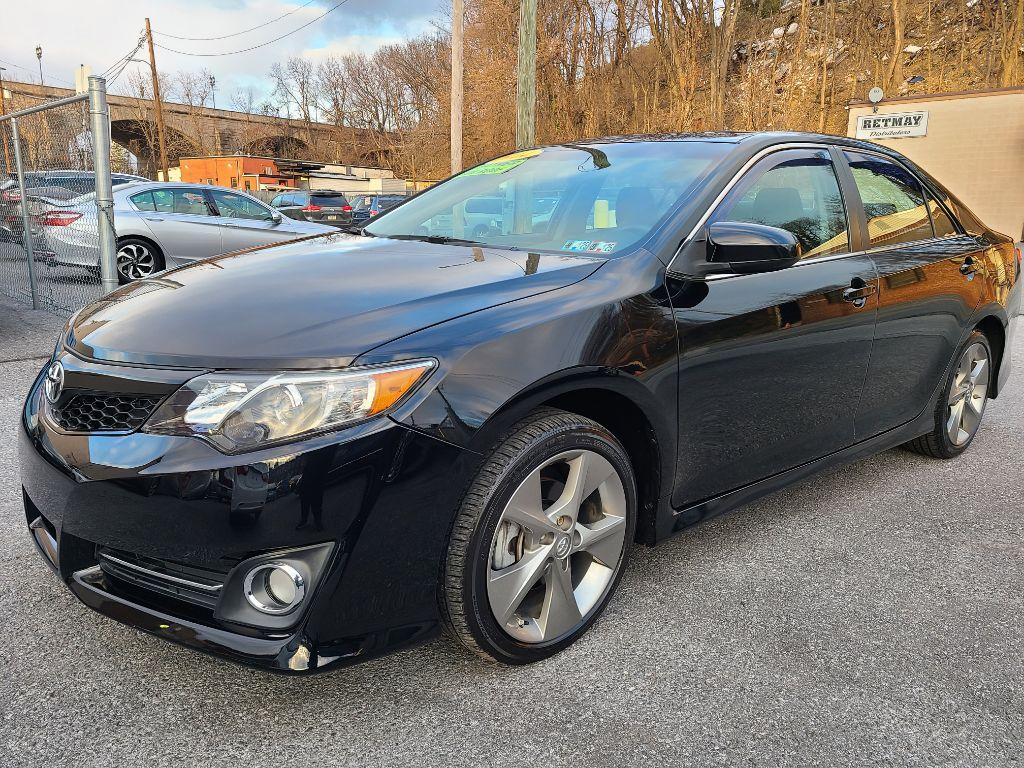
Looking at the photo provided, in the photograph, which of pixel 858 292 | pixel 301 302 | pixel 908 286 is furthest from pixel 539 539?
pixel 908 286

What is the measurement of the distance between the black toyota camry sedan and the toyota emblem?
0.07 ft

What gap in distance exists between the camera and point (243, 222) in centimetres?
1062

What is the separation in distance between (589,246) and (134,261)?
882 centimetres

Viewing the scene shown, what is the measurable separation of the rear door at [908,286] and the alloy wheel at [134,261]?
8.70 metres

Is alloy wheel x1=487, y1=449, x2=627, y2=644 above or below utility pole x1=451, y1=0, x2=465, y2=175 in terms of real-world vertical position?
below

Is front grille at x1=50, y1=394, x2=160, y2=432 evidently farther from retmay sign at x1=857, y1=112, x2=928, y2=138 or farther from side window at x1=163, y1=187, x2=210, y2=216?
retmay sign at x1=857, y1=112, x2=928, y2=138

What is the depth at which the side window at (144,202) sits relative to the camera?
9992mm

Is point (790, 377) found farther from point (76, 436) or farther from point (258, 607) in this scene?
point (76, 436)

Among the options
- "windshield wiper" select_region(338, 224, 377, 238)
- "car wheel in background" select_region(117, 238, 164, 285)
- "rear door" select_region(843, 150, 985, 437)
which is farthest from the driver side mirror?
"car wheel in background" select_region(117, 238, 164, 285)

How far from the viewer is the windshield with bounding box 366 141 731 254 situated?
8.98 feet

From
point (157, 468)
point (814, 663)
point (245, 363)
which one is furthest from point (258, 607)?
point (814, 663)

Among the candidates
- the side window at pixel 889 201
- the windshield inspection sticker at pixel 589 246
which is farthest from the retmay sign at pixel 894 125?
the windshield inspection sticker at pixel 589 246

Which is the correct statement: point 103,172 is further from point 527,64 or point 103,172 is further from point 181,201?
point 527,64

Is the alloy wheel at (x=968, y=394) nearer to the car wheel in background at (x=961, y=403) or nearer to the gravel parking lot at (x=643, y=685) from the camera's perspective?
the car wheel in background at (x=961, y=403)
